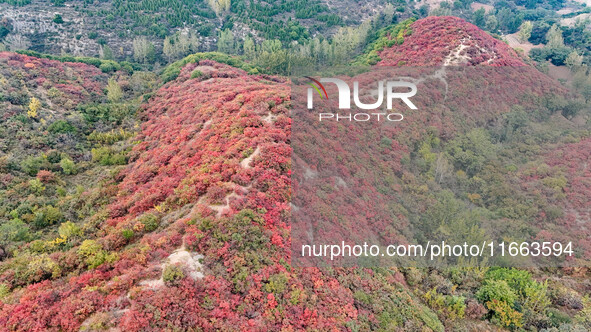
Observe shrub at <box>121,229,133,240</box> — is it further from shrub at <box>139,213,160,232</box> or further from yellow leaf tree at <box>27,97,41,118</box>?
yellow leaf tree at <box>27,97,41,118</box>

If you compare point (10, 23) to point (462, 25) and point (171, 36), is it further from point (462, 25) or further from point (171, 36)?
point (462, 25)

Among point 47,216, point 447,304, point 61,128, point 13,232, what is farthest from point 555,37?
point 13,232

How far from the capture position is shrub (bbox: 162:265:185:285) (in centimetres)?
1527

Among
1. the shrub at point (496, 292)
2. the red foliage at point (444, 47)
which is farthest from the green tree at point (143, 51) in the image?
the shrub at point (496, 292)

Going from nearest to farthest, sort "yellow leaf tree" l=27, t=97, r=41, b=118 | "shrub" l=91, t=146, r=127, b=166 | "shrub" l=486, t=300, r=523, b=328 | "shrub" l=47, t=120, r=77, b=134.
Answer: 1. "shrub" l=486, t=300, r=523, b=328
2. "shrub" l=91, t=146, r=127, b=166
3. "shrub" l=47, t=120, r=77, b=134
4. "yellow leaf tree" l=27, t=97, r=41, b=118

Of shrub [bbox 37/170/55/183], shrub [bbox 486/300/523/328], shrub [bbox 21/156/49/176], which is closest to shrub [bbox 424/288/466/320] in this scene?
shrub [bbox 486/300/523/328]

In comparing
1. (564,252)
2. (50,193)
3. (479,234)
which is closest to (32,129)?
(50,193)

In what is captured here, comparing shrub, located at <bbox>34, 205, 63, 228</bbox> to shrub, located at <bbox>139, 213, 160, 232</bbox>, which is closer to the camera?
shrub, located at <bbox>139, 213, 160, 232</bbox>

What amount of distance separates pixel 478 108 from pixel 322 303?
4478 centimetres

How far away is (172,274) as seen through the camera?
15.4m

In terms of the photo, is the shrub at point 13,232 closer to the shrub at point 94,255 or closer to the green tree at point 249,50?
the shrub at point 94,255

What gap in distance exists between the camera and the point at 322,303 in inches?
717

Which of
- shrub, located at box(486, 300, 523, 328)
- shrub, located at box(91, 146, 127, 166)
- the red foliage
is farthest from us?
the red foliage

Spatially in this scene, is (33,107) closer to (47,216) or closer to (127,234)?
(47,216)
